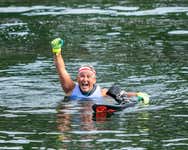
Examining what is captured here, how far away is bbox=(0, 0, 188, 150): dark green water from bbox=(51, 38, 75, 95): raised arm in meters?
0.32

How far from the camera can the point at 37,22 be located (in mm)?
30453

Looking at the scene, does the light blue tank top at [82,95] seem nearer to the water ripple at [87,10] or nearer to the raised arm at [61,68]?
the raised arm at [61,68]

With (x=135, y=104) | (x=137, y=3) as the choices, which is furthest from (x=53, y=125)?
(x=137, y=3)

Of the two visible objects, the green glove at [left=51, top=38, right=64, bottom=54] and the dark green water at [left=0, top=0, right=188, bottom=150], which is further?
the green glove at [left=51, top=38, right=64, bottom=54]

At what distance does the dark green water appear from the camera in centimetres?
1347

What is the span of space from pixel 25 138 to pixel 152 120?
2.78 meters

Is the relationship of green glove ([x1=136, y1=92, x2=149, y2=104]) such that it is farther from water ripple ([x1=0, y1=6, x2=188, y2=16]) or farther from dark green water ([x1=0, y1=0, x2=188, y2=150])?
water ripple ([x1=0, y1=6, x2=188, y2=16])

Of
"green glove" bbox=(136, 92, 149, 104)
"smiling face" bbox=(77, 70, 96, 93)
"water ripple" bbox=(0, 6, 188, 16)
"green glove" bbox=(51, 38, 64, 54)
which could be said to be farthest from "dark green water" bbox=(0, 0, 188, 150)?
"green glove" bbox=(51, 38, 64, 54)

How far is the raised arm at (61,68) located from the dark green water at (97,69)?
316 mm

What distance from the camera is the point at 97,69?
2112 cm

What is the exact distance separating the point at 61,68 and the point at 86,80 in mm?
641

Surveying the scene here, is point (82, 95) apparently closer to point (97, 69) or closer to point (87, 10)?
point (97, 69)

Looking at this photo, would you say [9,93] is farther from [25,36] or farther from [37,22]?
[37,22]

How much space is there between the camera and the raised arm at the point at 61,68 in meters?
17.3
